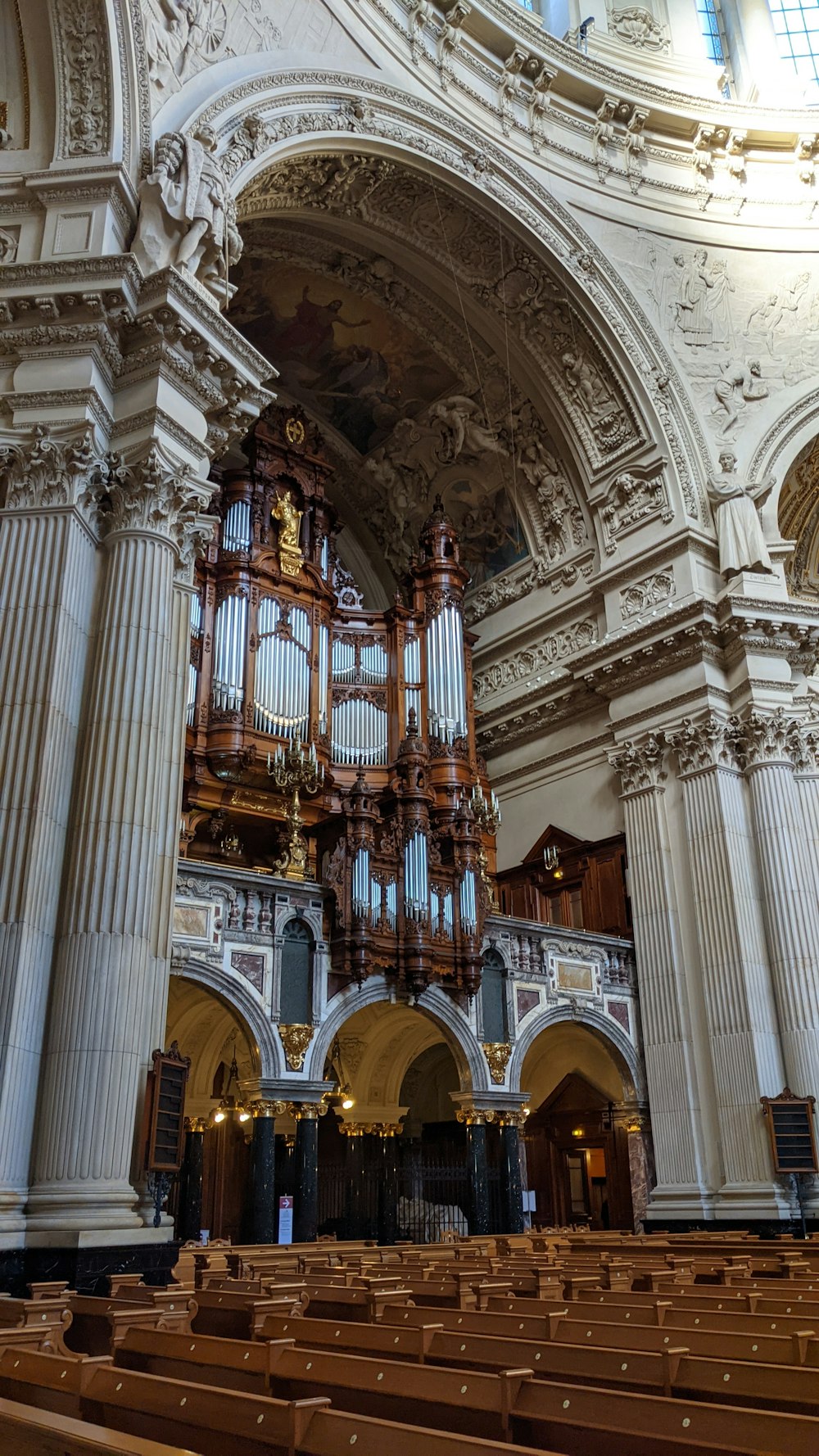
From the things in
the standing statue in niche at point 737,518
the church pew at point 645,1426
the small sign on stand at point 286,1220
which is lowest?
the church pew at point 645,1426

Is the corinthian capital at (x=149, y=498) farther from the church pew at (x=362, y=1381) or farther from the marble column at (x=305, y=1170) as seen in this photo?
the church pew at (x=362, y=1381)

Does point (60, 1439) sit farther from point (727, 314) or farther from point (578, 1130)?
point (727, 314)

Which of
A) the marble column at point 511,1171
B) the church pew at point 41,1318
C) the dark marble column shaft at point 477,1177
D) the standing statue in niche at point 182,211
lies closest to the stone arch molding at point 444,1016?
the dark marble column shaft at point 477,1177

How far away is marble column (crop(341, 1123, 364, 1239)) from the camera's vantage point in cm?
1485

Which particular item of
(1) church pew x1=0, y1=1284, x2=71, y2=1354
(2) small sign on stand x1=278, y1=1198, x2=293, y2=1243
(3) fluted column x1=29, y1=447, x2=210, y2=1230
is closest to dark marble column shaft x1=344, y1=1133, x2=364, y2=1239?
(2) small sign on stand x1=278, y1=1198, x2=293, y2=1243

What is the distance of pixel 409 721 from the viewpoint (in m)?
18.3

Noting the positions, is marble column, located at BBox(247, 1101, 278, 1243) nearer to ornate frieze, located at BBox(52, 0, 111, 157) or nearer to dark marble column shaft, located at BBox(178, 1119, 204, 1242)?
dark marble column shaft, located at BBox(178, 1119, 204, 1242)

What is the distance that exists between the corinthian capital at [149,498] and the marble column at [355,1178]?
352 inches

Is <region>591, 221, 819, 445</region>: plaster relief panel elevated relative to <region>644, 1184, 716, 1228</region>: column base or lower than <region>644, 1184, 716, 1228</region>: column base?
elevated

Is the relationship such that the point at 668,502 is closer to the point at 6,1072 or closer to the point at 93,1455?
the point at 6,1072

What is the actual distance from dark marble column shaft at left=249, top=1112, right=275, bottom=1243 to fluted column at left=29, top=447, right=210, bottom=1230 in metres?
4.07

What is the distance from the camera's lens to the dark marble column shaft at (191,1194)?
14.1 metres

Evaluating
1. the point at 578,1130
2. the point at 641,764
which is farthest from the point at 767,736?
the point at 578,1130

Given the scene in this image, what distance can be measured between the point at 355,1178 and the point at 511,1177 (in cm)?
214
